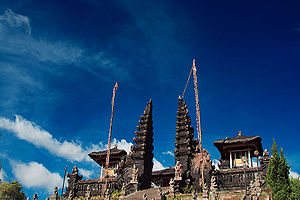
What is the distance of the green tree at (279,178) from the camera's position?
83.0 feet

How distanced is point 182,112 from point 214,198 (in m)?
18.7

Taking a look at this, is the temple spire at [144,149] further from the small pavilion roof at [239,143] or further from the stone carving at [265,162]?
the stone carving at [265,162]

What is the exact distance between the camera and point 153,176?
45.6 metres

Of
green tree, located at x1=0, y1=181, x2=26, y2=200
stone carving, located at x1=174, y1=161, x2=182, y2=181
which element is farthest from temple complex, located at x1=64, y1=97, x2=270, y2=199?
green tree, located at x1=0, y1=181, x2=26, y2=200

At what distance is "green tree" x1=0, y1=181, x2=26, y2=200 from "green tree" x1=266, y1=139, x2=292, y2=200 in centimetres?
5105

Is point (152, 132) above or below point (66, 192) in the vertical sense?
above

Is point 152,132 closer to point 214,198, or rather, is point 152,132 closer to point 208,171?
point 208,171

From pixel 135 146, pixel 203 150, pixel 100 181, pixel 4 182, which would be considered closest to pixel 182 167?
pixel 203 150

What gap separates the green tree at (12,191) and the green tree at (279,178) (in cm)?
5105

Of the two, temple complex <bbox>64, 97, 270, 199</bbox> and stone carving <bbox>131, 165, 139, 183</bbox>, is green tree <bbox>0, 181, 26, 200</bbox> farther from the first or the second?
stone carving <bbox>131, 165, 139, 183</bbox>

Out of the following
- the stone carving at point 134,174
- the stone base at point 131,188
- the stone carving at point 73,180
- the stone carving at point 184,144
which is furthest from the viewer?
the stone carving at point 73,180

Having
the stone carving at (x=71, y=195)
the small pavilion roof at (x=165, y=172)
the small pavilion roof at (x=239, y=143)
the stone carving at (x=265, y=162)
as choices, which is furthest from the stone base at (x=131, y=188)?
the stone carving at (x=265, y=162)

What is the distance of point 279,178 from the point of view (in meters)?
26.1

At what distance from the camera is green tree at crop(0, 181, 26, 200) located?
59825mm
